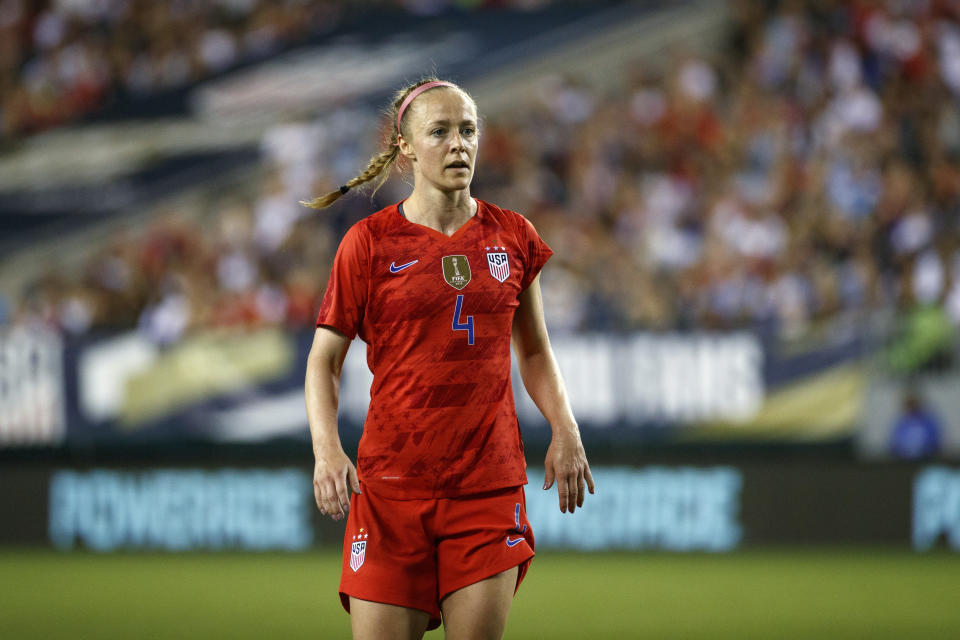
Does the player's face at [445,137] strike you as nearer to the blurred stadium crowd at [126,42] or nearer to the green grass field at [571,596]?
the green grass field at [571,596]

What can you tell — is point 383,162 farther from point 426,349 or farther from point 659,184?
point 659,184

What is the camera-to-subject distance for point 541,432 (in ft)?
35.6

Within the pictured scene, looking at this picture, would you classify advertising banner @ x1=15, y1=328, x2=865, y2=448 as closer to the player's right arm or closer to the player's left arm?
the player's left arm

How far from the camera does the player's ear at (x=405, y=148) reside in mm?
3830

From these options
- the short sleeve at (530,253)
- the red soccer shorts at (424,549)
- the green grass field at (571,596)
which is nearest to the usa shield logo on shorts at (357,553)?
the red soccer shorts at (424,549)

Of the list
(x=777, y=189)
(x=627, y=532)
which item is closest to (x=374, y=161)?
(x=627, y=532)

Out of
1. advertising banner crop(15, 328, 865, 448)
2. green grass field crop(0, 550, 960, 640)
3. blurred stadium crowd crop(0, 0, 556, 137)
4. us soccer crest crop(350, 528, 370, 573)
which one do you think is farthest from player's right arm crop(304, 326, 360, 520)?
blurred stadium crowd crop(0, 0, 556, 137)

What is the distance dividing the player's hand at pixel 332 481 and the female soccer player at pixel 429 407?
14 cm

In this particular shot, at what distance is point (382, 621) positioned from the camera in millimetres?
3625

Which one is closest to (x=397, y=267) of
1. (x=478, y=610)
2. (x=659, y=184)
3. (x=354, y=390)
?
(x=478, y=610)

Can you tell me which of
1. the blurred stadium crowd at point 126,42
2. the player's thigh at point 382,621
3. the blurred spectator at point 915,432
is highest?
the blurred stadium crowd at point 126,42

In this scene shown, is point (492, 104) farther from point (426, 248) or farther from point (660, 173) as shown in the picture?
point (426, 248)

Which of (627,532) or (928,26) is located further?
(928,26)

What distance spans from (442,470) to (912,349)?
769 centimetres
